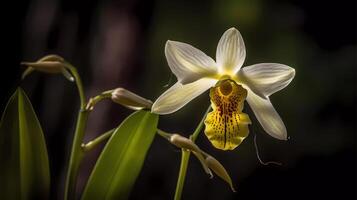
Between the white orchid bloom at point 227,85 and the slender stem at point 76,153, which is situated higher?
the white orchid bloom at point 227,85

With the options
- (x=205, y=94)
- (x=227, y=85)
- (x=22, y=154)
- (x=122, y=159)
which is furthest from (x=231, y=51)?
(x=205, y=94)

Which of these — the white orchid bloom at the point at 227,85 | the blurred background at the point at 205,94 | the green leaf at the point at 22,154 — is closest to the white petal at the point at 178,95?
the white orchid bloom at the point at 227,85

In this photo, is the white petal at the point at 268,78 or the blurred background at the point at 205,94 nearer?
the white petal at the point at 268,78

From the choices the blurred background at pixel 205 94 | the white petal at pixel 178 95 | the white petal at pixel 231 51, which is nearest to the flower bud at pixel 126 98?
the white petal at pixel 178 95

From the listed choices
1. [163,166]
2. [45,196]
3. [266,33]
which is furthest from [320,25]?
[45,196]

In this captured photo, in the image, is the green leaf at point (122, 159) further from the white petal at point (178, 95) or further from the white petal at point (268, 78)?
the white petal at point (268, 78)

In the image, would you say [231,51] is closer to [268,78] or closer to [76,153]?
[268,78]

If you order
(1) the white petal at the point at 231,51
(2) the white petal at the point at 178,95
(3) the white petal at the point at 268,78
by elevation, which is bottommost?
(2) the white petal at the point at 178,95

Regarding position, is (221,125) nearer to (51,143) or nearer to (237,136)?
(237,136)

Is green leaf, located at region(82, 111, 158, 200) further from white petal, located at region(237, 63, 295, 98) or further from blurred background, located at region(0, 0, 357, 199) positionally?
blurred background, located at region(0, 0, 357, 199)
